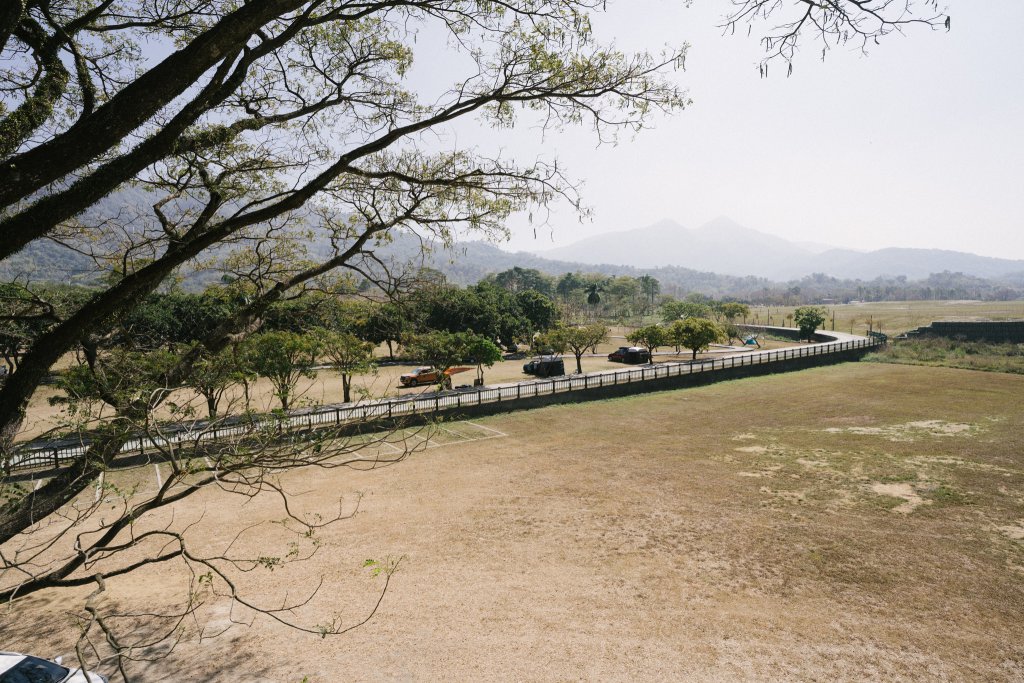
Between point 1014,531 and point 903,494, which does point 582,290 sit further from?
point 1014,531

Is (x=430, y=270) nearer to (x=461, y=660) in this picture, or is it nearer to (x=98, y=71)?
(x=98, y=71)

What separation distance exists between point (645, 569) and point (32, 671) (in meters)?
9.93

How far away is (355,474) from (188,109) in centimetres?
1556

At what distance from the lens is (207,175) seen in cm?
659

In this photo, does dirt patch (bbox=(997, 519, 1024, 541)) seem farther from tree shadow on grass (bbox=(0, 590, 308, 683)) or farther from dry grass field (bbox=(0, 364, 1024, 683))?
tree shadow on grass (bbox=(0, 590, 308, 683))

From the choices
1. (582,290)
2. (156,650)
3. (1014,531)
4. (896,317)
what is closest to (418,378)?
(156,650)

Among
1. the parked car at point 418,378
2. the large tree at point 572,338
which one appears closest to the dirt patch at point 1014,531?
the parked car at point 418,378

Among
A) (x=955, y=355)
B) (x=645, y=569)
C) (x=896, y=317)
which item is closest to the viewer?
(x=645, y=569)

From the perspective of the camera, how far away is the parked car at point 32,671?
6590 mm

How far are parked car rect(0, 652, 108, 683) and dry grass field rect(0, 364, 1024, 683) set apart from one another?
140 centimetres

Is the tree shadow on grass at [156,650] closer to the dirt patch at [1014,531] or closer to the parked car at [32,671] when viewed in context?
the parked car at [32,671]

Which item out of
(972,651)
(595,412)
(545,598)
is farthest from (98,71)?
(595,412)

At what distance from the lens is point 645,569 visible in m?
11.4

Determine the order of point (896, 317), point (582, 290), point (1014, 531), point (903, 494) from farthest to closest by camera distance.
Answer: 1. point (582, 290)
2. point (896, 317)
3. point (903, 494)
4. point (1014, 531)
